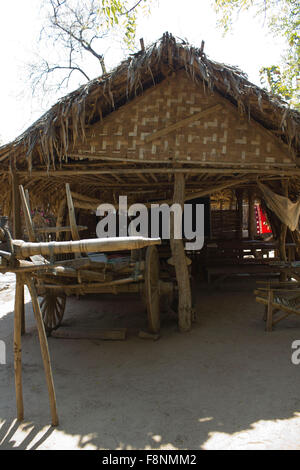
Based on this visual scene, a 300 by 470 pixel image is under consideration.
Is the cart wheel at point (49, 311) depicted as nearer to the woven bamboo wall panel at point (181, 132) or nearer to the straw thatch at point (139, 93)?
the straw thatch at point (139, 93)

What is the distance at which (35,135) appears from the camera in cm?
446

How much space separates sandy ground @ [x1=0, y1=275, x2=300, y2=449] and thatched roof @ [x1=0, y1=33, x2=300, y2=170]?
263 cm

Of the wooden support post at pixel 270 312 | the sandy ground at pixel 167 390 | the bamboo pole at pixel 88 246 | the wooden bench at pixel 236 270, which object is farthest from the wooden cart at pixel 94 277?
the wooden bench at pixel 236 270

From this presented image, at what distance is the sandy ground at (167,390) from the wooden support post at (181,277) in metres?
0.22

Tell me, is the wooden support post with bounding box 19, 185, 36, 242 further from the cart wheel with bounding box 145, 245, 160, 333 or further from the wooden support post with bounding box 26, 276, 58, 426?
the cart wheel with bounding box 145, 245, 160, 333

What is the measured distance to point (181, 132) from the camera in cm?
451

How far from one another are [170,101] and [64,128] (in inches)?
59.1

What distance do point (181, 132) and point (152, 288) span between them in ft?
7.14

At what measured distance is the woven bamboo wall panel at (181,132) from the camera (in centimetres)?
450

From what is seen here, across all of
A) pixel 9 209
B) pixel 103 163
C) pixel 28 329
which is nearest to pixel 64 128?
pixel 103 163

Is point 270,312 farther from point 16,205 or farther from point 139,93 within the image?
point 16,205

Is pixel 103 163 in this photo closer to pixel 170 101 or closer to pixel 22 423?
pixel 170 101

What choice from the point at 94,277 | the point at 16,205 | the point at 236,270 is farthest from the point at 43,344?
the point at 236,270
